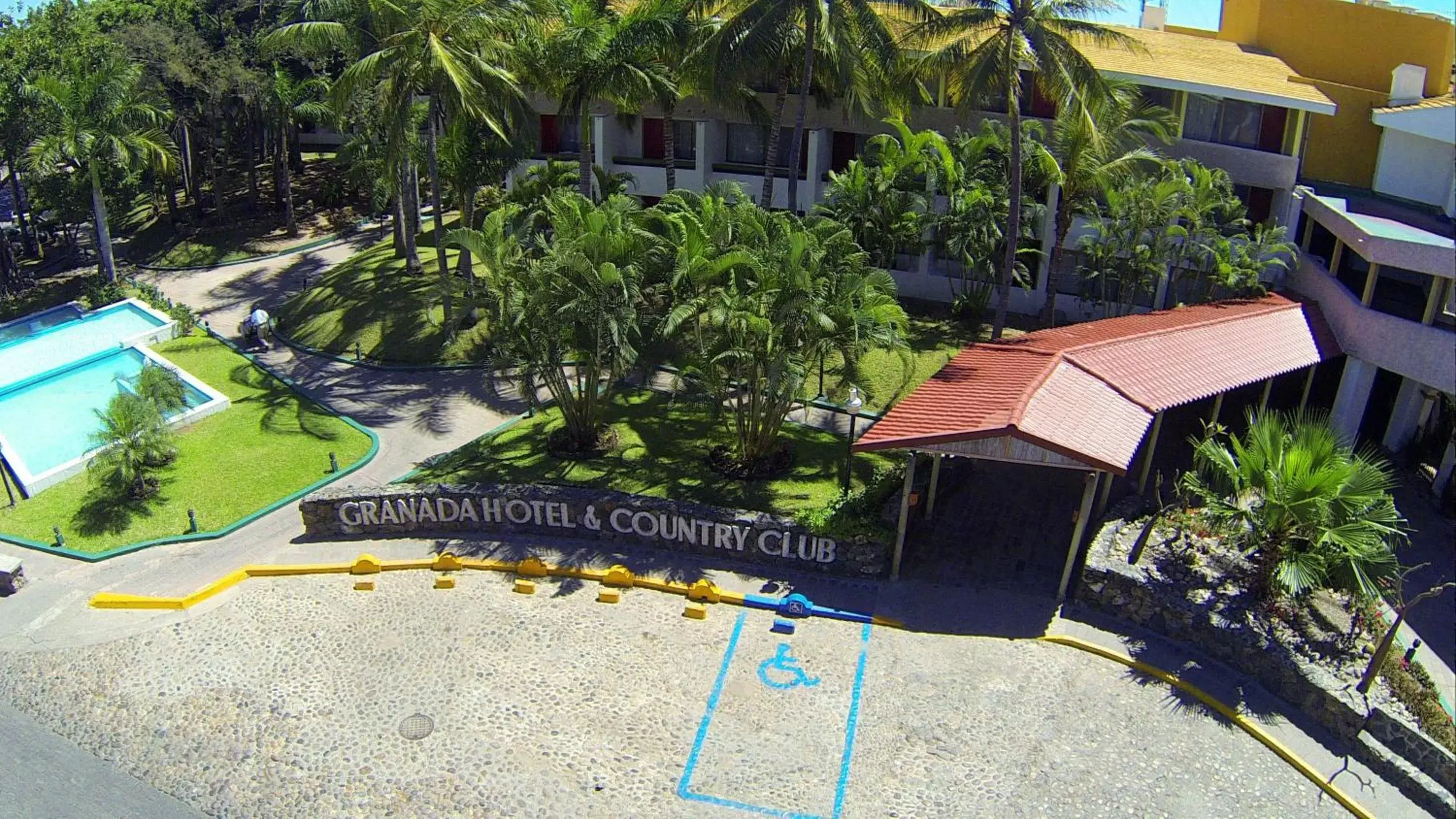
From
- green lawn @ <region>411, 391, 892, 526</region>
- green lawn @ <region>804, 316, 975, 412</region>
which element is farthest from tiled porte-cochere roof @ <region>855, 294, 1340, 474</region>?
green lawn @ <region>804, 316, 975, 412</region>

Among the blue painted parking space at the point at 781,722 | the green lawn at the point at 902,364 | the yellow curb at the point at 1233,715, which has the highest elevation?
the green lawn at the point at 902,364

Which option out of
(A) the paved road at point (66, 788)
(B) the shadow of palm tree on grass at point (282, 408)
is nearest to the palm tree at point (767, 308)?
(B) the shadow of palm tree on grass at point (282, 408)

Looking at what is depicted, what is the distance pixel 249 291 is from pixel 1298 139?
34.2 metres

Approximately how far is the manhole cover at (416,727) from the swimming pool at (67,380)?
13544 millimetres

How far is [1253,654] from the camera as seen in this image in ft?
55.9

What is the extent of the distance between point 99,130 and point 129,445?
1718 cm

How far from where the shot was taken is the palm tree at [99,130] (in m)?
34.2

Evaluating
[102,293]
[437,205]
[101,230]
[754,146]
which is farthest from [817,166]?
[102,293]

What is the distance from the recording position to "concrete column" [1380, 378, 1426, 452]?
2486 centimetres

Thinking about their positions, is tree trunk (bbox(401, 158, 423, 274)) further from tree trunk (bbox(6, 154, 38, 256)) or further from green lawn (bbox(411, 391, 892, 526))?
tree trunk (bbox(6, 154, 38, 256))

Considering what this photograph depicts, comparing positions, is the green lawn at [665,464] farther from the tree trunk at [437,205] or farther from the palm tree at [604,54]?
the palm tree at [604,54]

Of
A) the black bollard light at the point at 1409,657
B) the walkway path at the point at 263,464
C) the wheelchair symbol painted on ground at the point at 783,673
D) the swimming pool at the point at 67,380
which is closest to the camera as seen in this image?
the black bollard light at the point at 1409,657

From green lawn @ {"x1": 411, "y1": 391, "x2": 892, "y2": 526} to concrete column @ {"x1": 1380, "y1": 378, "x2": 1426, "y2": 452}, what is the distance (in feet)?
→ 41.1

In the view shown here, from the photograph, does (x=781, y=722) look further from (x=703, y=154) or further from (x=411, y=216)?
(x=703, y=154)
